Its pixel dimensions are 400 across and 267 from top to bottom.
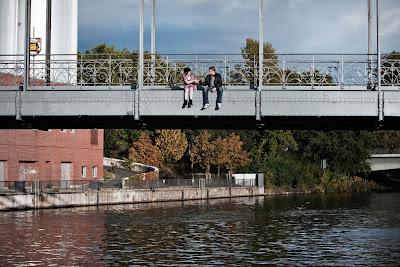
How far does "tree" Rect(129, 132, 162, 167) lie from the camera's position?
9050 centimetres

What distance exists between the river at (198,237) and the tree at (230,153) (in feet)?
96.1

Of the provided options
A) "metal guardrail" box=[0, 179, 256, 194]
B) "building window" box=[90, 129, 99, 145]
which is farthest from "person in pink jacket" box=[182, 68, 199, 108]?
"building window" box=[90, 129, 99, 145]

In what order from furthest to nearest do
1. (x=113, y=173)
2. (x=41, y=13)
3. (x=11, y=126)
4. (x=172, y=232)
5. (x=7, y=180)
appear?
(x=113, y=173) < (x=7, y=180) < (x=41, y=13) < (x=172, y=232) < (x=11, y=126)

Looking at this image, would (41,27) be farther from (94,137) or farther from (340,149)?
(340,149)

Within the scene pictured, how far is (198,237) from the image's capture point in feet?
131

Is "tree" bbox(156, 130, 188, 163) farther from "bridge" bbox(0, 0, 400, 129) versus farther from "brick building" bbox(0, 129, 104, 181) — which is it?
"bridge" bbox(0, 0, 400, 129)

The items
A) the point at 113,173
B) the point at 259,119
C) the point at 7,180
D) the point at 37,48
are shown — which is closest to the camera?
the point at 259,119

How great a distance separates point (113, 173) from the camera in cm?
8794

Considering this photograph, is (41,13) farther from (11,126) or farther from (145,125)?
(145,125)

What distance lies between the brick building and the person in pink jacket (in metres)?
37.7

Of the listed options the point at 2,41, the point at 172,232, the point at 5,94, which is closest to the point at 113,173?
the point at 2,41

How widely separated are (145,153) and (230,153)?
10660 millimetres

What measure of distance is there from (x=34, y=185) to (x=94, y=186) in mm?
8285

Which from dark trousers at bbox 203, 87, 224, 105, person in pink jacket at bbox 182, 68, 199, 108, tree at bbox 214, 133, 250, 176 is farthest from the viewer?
tree at bbox 214, 133, 250, 176
